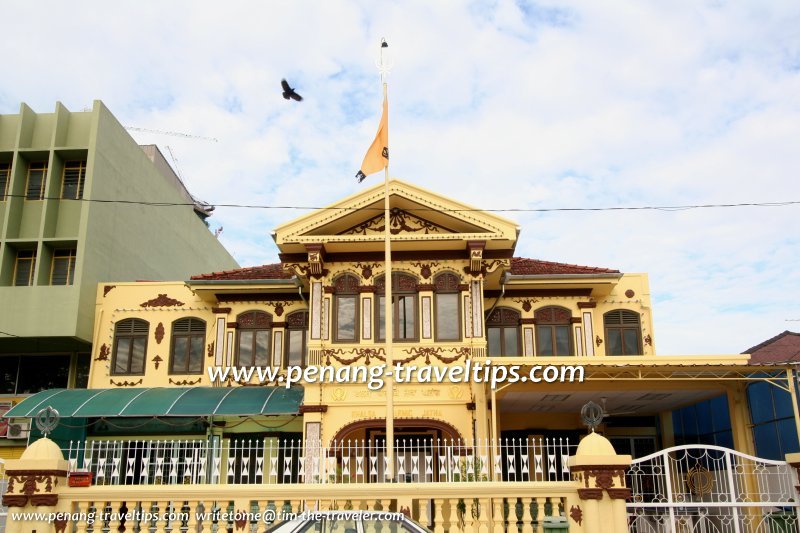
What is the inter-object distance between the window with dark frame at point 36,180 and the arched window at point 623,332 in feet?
57.5

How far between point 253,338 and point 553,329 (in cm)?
873

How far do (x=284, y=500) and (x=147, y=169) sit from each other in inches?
748

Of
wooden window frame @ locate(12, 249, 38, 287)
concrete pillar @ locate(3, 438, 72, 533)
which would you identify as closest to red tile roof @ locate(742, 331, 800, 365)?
concrete pillar @ locate(3, 438, 72, 533)

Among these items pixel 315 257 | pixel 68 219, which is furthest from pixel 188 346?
pixel 315 257

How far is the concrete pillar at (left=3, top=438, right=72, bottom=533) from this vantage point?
9.44m

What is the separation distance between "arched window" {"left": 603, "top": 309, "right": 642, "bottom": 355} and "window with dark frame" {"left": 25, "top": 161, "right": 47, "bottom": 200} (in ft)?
57.5

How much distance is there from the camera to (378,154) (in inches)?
612

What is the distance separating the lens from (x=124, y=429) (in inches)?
794

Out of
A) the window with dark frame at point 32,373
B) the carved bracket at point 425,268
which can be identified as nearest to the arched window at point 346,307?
the carved bracket at point 425,268

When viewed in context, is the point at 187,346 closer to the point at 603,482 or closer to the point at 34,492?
the point at 34,492

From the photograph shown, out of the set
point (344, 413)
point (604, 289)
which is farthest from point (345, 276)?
point (604, 289)

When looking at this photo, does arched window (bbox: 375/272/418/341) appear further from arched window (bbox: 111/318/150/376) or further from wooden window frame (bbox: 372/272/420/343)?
arched window (bbox: 111/318/150/376)

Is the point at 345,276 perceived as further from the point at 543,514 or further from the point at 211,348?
the point at 543,514

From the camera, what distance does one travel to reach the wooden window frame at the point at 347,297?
1788 cm
